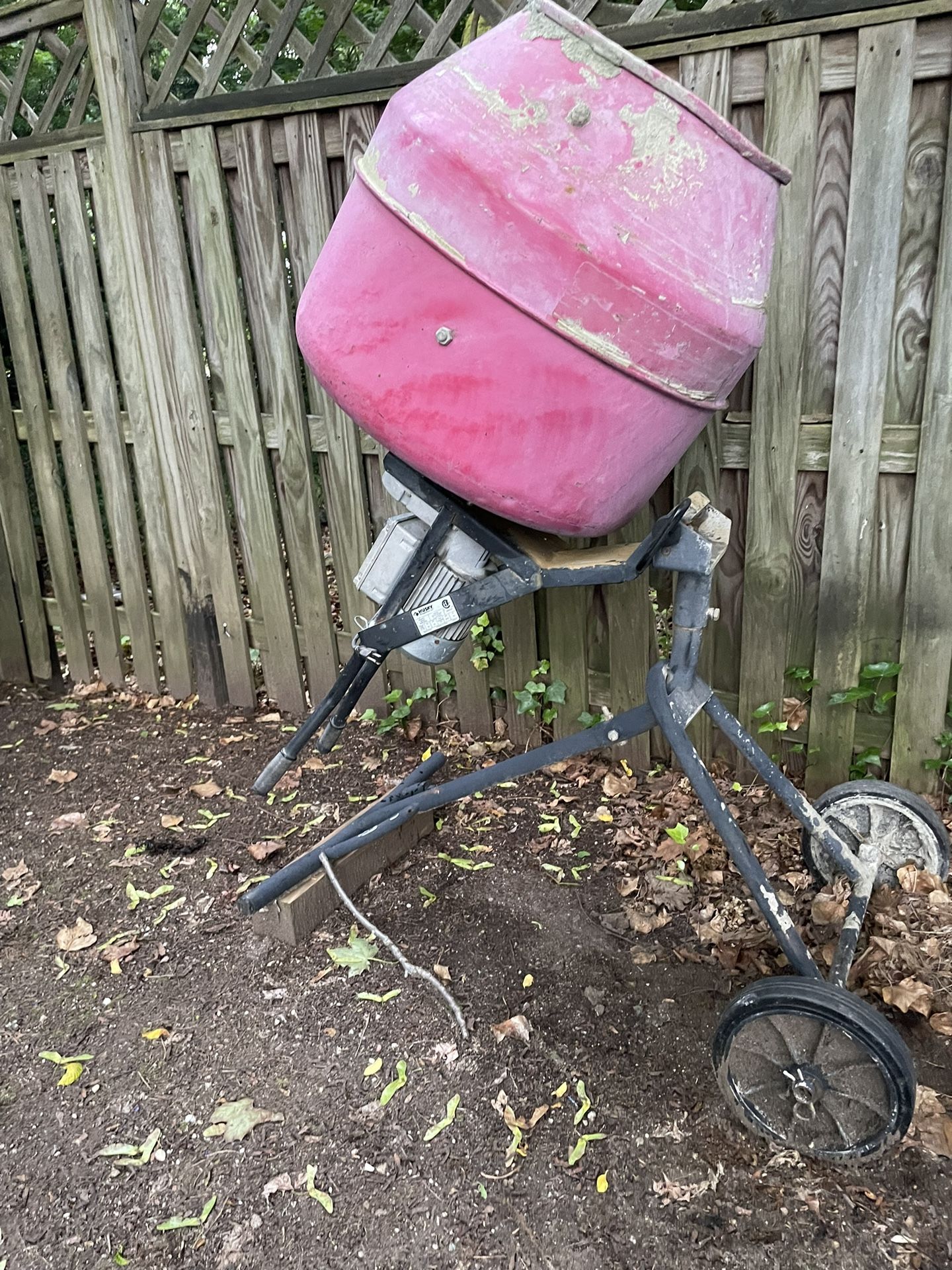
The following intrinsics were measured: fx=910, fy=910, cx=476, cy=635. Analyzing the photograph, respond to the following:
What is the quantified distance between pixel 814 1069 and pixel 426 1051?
815mm

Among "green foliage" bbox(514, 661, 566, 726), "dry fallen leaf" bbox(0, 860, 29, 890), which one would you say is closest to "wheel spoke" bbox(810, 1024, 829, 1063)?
"green foliage" bbox(514, 661, 566, 726)

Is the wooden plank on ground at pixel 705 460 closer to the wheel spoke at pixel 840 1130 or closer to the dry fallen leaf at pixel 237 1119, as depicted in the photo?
the wheel spoke at pixel 840 1130

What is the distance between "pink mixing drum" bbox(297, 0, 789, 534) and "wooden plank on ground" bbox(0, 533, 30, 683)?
116 inches

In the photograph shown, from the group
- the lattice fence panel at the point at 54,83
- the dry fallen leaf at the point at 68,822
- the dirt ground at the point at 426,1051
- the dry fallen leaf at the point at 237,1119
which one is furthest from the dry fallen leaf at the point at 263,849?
the lattice fence panel at the point at 54,83

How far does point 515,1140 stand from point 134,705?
8.67 feet

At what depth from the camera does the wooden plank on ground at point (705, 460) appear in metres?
2.22

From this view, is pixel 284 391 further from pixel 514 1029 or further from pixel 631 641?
pixel 514 1029

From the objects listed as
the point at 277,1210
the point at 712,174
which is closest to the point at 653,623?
Result: the point at 712,174

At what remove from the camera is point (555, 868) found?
260 cm

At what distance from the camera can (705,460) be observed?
2549 mm

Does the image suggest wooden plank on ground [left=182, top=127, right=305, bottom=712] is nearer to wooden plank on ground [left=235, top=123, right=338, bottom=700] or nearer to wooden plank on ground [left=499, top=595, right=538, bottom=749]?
wooden plank on ground [left=235, top=123, right=338, bottom=700]

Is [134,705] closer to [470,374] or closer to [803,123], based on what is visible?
[470,374]

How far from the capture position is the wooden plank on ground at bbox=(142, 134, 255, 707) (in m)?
3.12

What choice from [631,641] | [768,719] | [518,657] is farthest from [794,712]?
[518,657]
